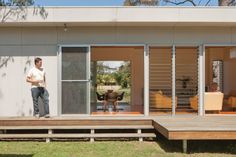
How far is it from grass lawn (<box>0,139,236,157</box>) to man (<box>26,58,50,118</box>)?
4.31 ft

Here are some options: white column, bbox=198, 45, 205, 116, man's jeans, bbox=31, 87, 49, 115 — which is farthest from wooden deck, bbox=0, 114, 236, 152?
white column, bbox=198, 45, 205, 116

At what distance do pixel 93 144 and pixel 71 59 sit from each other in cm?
295

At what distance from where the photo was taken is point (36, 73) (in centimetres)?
1005

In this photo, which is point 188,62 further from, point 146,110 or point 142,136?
point 142,136

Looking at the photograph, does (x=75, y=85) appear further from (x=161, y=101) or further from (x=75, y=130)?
(x=161, y=101)

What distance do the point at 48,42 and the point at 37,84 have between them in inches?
61.7

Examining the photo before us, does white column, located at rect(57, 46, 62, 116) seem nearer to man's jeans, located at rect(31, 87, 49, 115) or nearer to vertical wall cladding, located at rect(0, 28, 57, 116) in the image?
vertical wall cladding, located at rect(0, 28, 57, 116)

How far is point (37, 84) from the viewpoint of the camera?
10156mm

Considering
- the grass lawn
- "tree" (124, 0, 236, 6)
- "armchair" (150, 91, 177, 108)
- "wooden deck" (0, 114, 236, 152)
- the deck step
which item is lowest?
the grass lawn

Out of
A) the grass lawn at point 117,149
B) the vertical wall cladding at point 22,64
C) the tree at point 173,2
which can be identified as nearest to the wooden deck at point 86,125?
the grass lawn at point 117,149

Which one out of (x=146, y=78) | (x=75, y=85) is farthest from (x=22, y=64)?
(x=146, y=78)

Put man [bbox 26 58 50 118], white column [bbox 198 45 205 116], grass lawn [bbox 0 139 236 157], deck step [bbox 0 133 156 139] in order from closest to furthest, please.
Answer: grass lawn [bbox 0 139 236 157] → deck step [bbox 0 133 156 139] → man [bbox 26 58 50 118] → white column [bbox 198 45 205 116]

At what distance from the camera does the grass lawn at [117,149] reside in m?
7.83

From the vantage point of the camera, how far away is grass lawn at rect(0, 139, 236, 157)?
7.83 m
